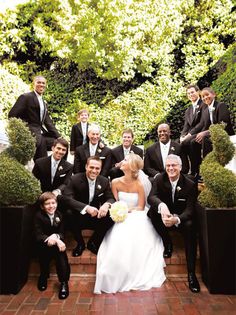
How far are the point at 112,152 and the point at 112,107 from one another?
5976mm

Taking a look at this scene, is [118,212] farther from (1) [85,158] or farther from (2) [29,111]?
(2) [29,111]

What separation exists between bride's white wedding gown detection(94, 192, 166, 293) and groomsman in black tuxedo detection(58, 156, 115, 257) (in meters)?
0.15

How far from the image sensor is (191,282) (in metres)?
3.51

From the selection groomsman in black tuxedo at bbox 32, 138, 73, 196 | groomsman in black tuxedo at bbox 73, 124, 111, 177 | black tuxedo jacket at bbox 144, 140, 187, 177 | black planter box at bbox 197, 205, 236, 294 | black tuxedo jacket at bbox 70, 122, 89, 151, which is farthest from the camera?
black tuxedo jacket at bbox 70, 122, 89, 151

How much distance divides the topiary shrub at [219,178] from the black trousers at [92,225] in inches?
47.8

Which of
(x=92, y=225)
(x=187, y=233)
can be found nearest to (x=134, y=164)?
(x=92, y=225)

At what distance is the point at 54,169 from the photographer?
179 inches

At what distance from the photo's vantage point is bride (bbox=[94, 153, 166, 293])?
349 centimetres

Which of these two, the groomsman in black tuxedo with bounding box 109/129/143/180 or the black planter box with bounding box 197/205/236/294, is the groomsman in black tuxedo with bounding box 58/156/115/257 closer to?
the black planter box with bounding box 197/205/236/294

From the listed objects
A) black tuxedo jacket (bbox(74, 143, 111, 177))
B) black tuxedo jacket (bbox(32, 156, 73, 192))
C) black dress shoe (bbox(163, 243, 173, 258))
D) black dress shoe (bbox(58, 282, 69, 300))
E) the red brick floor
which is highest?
black tuxedo jacket (bbox(74, 143, 111, 177))

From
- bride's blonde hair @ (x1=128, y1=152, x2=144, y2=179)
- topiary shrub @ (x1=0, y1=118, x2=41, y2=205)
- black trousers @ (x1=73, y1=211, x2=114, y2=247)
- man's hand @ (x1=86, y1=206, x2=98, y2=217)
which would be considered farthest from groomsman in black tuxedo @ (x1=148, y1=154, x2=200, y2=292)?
topiary shrub @ (x1=0, y1=118, x2=41, y2=205)

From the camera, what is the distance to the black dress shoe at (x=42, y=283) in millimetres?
3502

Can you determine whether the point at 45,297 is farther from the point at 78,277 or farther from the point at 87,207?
the point at 87,207

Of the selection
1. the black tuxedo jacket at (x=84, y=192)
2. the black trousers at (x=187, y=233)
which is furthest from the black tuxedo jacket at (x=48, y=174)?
the black trousers at (x=187, y=233)
